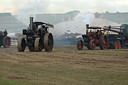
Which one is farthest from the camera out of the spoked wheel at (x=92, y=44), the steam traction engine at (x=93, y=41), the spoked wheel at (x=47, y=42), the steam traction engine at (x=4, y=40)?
the steam traction engine at (x=4, y=40)

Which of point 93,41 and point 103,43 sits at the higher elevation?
point 93,41

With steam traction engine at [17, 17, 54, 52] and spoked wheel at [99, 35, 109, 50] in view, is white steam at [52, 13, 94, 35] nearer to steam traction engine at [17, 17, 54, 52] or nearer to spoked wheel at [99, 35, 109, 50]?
spoked wheel at [99, 35, 109, 50]

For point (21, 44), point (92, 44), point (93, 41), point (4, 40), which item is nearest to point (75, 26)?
point (4, 40)

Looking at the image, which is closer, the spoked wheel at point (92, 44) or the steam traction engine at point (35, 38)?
the steam traction engine at point (35, 38)

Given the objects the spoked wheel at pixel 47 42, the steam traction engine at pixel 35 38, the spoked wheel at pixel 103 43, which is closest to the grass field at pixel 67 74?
the spoked wheel at pixel 47 42

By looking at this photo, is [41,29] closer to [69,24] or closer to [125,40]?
[125,40]

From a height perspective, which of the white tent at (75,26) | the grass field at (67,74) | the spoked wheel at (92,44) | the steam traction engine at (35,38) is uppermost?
the white tent at (75,26)

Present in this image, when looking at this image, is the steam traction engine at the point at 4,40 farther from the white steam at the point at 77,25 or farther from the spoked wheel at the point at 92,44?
the white steam at the point at 77,25

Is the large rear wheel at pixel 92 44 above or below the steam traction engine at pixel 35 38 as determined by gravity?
below

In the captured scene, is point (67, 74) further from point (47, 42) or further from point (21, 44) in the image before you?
point (21, 44)

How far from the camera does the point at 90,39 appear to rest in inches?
1251

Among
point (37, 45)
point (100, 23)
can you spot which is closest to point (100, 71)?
point (37, 45)

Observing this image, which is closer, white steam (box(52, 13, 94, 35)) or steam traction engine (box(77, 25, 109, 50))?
steam traction engine (box(77, 25, 109, 50))

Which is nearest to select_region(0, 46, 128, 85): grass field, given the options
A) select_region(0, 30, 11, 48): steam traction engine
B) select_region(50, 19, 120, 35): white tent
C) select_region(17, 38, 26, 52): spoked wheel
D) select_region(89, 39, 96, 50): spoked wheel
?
select_region(17, 38, 26, 52): spoked wheel
